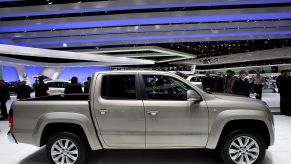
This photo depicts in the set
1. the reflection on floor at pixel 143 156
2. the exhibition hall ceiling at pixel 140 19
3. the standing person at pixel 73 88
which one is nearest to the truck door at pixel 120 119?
the reflection on floor at pixel 143 156

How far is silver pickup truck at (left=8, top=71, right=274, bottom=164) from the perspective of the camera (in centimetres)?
443

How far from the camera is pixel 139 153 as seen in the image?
5516 millimetres

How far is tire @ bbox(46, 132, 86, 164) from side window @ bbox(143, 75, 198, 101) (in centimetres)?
144

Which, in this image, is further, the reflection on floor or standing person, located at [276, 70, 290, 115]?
standing person, located at [276, 70, 290, 115]

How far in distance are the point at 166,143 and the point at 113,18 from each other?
11465mm

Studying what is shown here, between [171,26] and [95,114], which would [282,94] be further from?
[171,26]

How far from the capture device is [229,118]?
4.41 metres

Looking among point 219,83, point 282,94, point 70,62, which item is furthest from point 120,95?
point 70,62

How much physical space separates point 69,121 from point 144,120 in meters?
1.22

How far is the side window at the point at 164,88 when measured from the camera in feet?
15.0

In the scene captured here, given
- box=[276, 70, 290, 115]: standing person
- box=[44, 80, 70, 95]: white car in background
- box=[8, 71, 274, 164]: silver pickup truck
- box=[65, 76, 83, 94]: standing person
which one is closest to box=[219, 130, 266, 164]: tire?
box=[8, 71, 274, 164]: silver pickup truck

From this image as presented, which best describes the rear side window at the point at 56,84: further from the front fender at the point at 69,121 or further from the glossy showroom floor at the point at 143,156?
the front fender at the point at 69,121

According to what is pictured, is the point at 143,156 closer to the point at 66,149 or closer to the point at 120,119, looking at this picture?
the point at 120,119

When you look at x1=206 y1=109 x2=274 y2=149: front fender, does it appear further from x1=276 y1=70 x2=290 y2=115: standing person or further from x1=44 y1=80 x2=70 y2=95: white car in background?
x1=44 y1=80 x2=70 y2=95: white car in background
